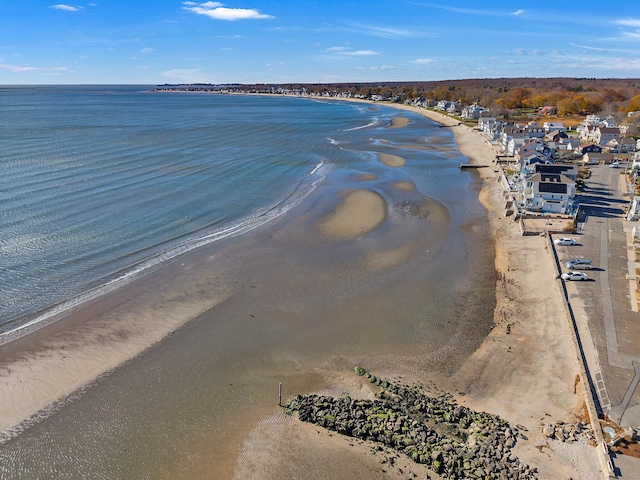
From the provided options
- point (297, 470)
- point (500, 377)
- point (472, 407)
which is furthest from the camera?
point (500, 377)

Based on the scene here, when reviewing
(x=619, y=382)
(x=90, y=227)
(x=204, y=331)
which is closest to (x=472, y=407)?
(x=619, y=382)

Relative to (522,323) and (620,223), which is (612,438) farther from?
(620,223)

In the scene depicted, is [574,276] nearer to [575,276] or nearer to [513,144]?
[575,276]

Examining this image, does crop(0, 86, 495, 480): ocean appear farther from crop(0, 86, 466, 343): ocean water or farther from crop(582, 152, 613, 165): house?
crop(582, 152, 613, 165): house

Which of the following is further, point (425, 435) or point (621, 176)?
point (621, 176)

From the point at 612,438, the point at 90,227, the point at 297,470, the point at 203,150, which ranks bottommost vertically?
the point at 297,470
